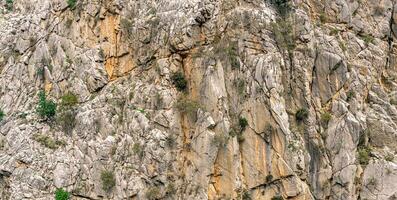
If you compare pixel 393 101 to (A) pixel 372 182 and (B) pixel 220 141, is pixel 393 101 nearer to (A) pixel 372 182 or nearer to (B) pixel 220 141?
(A) pixel 372 182

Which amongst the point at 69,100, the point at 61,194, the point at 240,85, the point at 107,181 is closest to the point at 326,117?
the point at 240,85

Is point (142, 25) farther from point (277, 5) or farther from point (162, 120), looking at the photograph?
point (277, 5)

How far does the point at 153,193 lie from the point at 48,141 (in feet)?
31.9

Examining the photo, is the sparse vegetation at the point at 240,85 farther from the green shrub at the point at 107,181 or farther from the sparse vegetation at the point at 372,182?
the sparse vegetation at the point at 372,182

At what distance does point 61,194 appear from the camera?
40438 mm

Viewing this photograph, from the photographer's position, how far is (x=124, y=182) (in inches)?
1592

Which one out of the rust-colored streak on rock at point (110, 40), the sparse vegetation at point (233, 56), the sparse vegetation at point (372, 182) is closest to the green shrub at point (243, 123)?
the sparse vegetation at point (233, 56)

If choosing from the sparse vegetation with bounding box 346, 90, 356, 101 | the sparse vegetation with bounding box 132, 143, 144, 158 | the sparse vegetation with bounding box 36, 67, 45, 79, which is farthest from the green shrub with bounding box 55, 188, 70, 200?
the sparse vegetation with bounding box 346, 90, 356, 101

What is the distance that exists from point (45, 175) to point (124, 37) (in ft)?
41.2

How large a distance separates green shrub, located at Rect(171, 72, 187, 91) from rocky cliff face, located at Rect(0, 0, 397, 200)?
8cm

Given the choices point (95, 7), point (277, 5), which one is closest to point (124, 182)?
point (95, 7)

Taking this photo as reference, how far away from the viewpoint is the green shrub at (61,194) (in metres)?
40.3

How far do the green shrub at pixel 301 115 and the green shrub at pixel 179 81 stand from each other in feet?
28.7

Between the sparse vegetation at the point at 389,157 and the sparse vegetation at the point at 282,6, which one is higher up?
the sparse vegetation at the point at 282,6
